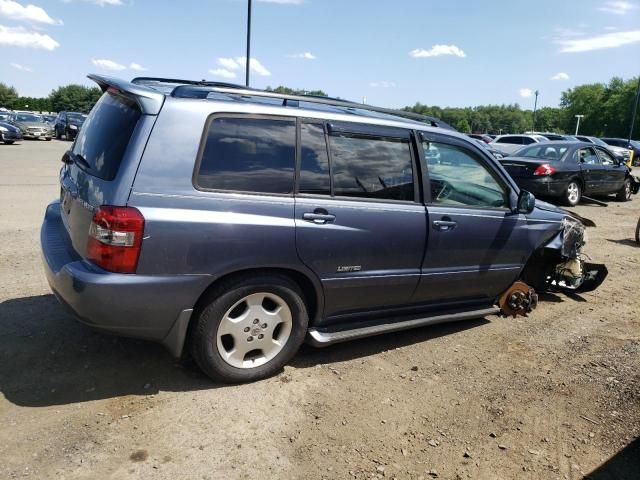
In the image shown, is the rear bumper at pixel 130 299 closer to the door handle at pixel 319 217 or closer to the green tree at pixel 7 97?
the door handle at pixel 319 217

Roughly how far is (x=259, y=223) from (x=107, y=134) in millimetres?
1116

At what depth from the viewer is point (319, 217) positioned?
342 cm

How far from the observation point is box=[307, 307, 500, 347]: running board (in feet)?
11.9

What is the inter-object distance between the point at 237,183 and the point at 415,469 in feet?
6.17

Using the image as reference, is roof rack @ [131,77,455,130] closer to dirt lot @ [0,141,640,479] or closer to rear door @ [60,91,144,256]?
rear door @ [60,91,144,256]

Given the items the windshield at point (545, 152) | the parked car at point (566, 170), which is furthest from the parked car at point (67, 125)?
the parked car at point (566, 170)

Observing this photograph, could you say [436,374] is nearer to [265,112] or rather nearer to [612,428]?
[612,428]

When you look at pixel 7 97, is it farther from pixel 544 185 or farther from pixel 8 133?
pixel 544 185

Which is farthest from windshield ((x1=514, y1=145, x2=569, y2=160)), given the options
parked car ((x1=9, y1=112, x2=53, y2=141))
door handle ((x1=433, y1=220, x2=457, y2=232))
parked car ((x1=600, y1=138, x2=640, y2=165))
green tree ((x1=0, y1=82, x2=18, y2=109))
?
green tree ((x1=0, y1=82, x2=18, y2=109))

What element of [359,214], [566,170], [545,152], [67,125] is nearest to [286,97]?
[359,214]

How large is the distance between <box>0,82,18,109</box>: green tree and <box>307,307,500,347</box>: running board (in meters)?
127

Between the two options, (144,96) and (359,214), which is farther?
(359,214)

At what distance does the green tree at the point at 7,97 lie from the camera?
111 metres

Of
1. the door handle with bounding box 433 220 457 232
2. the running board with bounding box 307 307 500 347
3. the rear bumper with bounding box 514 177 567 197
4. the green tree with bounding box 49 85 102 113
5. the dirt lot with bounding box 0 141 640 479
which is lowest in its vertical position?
the dirt lot with bounding box 0 141 640 479
